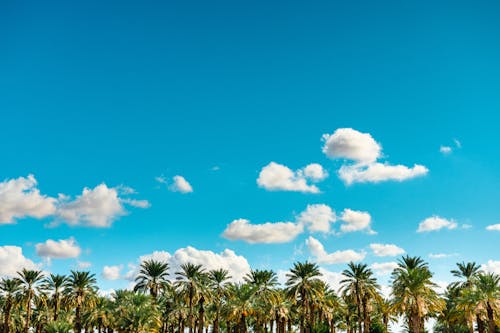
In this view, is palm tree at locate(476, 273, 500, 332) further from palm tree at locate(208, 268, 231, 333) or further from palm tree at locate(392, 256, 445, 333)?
palm tree at locate(208, 268, 231, 333)

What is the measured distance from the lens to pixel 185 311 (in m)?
85.2

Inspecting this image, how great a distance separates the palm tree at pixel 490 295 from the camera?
61844mm

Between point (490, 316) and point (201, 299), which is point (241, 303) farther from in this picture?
point (490, 316)

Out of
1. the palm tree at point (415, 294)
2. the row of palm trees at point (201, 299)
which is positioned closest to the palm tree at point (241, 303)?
the row of palm trees at point (201, 299)

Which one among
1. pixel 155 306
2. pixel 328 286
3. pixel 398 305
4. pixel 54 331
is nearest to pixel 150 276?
pixel 155 306

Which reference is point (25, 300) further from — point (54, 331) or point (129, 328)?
point (129, 328)

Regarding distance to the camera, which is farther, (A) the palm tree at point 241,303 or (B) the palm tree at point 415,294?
(A) the palm tree at point 241,303

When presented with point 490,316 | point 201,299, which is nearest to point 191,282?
point 201,299

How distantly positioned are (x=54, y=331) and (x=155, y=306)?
1554 centimetres

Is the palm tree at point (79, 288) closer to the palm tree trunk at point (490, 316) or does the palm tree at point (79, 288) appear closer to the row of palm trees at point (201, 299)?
the row of palm trees at point (201, 299)

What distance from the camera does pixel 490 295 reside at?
62.2m

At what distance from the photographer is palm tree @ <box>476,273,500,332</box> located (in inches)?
2435

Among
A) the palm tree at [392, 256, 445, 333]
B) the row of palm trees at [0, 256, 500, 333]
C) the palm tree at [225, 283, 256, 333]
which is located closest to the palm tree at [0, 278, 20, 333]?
the row of palm trees at [0, 256, 500, 333]

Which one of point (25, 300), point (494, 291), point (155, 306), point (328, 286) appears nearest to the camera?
point (494, 291)
